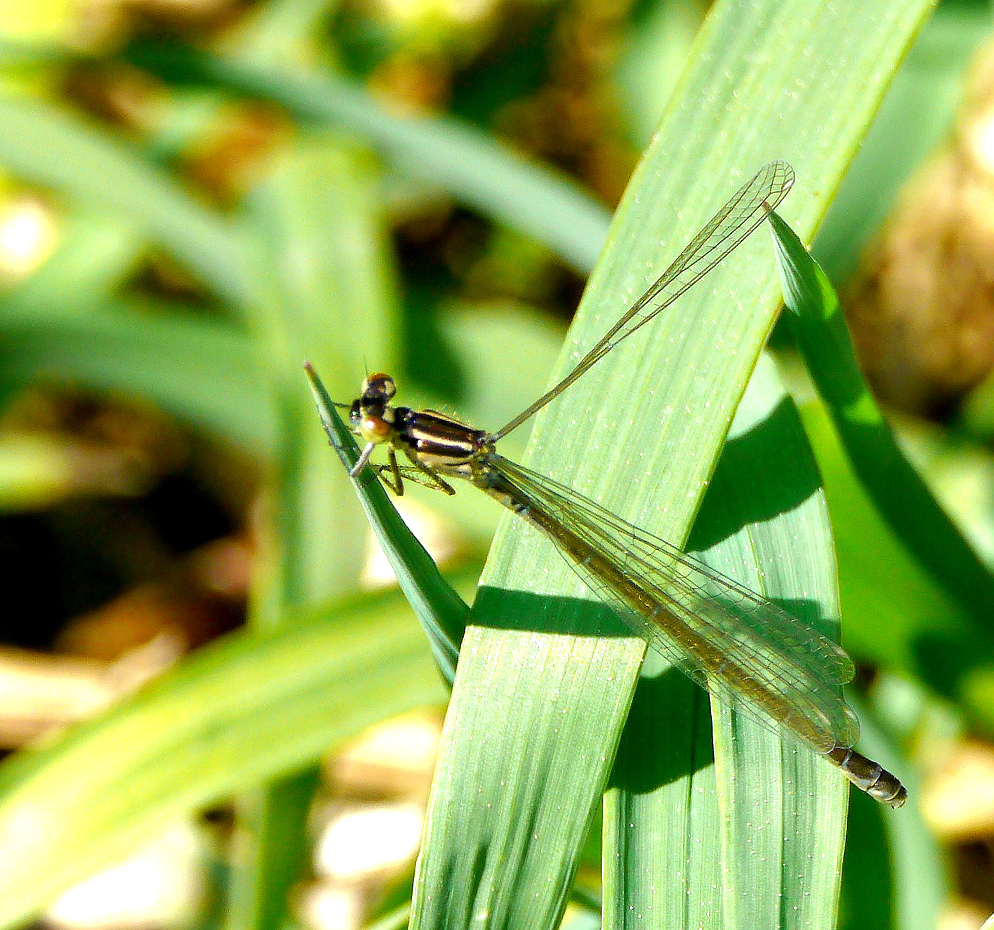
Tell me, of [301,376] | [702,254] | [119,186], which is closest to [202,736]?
[301,376]

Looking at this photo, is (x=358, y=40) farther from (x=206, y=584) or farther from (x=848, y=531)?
(x=848, y=531)

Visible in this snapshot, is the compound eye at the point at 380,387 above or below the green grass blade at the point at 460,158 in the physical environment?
below

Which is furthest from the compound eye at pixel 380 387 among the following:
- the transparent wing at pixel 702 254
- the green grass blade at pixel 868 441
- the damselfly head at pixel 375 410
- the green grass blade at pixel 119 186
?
the green grass blade at pixel 119 186

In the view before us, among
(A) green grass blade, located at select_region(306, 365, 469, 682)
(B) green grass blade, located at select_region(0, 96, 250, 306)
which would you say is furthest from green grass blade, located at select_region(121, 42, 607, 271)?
(A) green grass blade, located at select_region(306, 365, 469, 682)

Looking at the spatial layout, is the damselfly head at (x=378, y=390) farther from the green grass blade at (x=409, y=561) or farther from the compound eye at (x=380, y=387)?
the green grass blade at (x=409, y=561)

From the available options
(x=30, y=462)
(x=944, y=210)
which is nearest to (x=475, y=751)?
(x=30, y=462)

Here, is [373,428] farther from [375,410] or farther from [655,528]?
[655,528]
